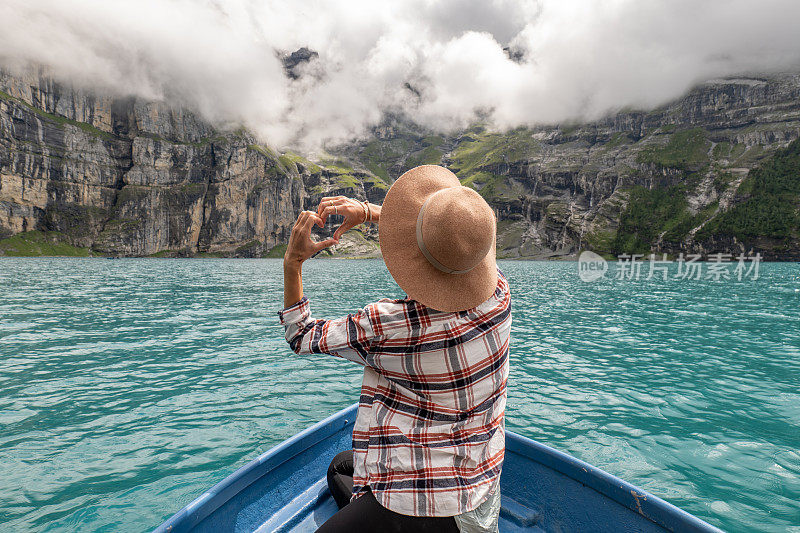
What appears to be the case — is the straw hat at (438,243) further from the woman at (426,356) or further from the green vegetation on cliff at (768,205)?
the green vegetation on cliff at (768,205)

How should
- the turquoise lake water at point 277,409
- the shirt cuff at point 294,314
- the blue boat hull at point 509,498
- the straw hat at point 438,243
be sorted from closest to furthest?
the straw hat at point 438,243 < the shirt cuff at point 294,314 < the blue boat hull at point 509,498 < the turquoise lake water at point 277,409

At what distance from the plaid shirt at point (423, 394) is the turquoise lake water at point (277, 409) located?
5.34 meters

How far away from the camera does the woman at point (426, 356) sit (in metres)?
1.92

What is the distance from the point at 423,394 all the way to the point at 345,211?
1291 mm

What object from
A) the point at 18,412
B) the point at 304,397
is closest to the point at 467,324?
the point at 304,397

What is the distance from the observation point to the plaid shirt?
6.35 ft

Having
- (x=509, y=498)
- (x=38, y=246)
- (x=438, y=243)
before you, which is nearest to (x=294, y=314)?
(x=438, y=243)

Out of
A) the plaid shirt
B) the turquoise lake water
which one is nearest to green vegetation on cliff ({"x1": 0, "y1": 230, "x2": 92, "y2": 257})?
the turquoise lake water

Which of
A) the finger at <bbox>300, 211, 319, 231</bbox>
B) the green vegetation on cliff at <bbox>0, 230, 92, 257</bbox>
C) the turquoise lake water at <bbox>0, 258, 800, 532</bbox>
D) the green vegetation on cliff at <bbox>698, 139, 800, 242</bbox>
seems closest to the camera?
the finger at <bbox>300, 211, 319, 231</bbox>

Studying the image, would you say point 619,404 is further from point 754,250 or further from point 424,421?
point 754,250

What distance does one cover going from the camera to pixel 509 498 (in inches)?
166

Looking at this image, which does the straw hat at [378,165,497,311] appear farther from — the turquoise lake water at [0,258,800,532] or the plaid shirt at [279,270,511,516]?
the turquoise lake water at [0,258,800,532]

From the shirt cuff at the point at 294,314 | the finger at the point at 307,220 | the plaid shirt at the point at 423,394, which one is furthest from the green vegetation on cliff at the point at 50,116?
the plaid shirt at the point at 423,394

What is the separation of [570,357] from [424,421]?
13.4 metres
